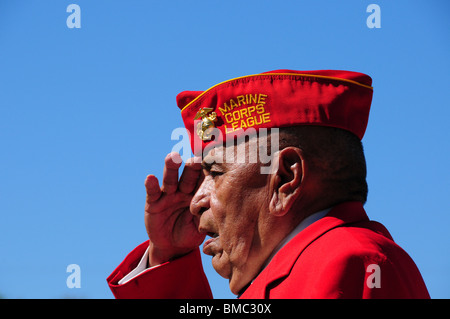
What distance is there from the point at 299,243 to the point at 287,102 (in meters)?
1.02

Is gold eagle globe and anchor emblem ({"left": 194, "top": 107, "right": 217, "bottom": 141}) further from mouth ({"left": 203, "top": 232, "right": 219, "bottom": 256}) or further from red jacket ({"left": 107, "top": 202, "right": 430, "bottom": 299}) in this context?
red jacket ({"left": 107, "top": 202, "right": 430, "bottom": 299})

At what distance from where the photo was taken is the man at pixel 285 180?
15.6ft

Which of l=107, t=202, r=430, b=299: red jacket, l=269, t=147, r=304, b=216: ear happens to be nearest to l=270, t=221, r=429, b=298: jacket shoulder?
l=107, t=202, r=430, b=299: red jacket

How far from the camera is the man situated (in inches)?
187

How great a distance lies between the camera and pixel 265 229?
16.9ft

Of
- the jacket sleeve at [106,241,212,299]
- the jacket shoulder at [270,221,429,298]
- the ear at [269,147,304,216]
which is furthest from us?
the jacket sleeve at [106,241,212,299]

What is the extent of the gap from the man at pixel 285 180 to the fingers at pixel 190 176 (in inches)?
26.2

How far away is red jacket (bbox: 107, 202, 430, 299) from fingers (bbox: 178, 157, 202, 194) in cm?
168

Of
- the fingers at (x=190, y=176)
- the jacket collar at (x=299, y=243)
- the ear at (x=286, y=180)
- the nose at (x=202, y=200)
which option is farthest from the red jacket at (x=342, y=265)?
the fingers at (x=190, y=176)

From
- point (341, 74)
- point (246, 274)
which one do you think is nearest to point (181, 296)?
point (246, 274)
